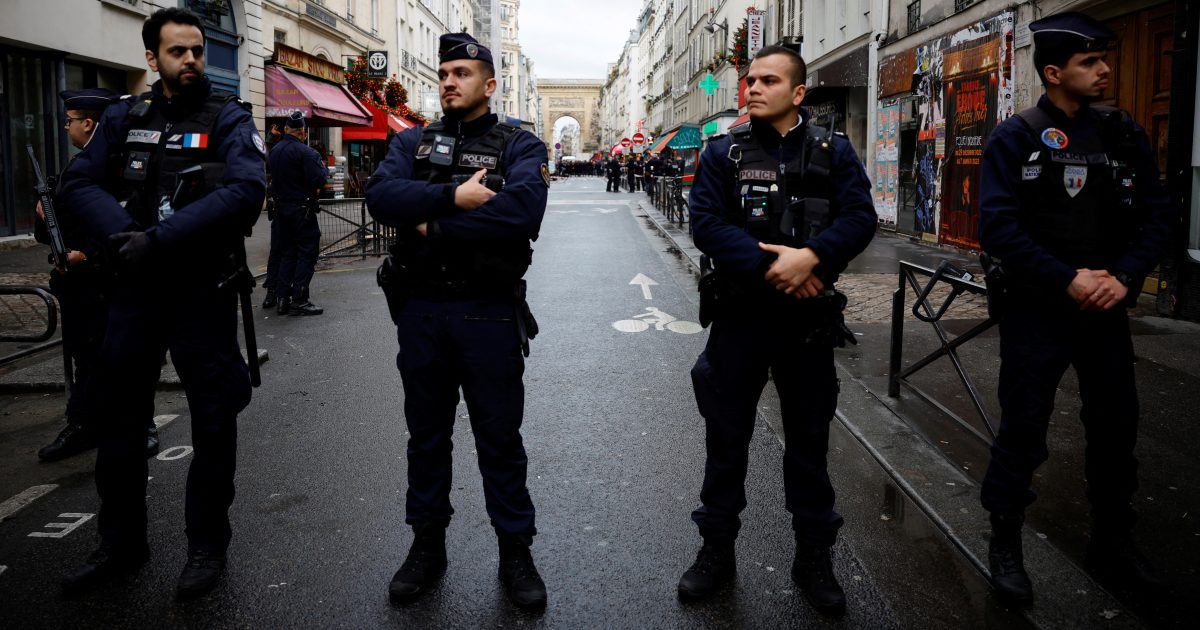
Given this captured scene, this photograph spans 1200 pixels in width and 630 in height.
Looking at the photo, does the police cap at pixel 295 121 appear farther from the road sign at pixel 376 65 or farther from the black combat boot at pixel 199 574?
the road sign at pixel 376 65

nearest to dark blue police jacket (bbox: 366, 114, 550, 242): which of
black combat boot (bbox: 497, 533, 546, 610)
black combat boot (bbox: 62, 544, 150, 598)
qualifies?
black combat boot (bbox: 497, 533, 546, 610)

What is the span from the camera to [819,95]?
919 inches

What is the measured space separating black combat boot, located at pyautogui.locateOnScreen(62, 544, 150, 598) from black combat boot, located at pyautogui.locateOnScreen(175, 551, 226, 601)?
207 mm

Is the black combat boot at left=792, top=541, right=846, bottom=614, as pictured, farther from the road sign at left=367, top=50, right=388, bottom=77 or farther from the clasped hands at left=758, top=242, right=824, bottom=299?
the road sign at left=367, top=50, right=388, bottom=77

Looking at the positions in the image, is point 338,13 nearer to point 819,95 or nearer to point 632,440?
point 819,95

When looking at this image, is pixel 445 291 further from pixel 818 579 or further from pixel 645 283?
pixel 645 283

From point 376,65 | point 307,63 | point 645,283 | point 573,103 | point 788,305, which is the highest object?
point 573,103

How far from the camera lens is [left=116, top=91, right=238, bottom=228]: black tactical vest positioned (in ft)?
11.1

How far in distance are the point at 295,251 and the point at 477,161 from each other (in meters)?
6.91

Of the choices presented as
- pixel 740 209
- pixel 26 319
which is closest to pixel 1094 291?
pixel 740 209

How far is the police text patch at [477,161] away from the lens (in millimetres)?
3352

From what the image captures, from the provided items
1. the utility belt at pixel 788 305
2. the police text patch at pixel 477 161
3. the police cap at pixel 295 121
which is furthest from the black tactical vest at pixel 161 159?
the police cap at pixel 295 121

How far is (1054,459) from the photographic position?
4.68 m

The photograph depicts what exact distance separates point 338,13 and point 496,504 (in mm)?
32773
